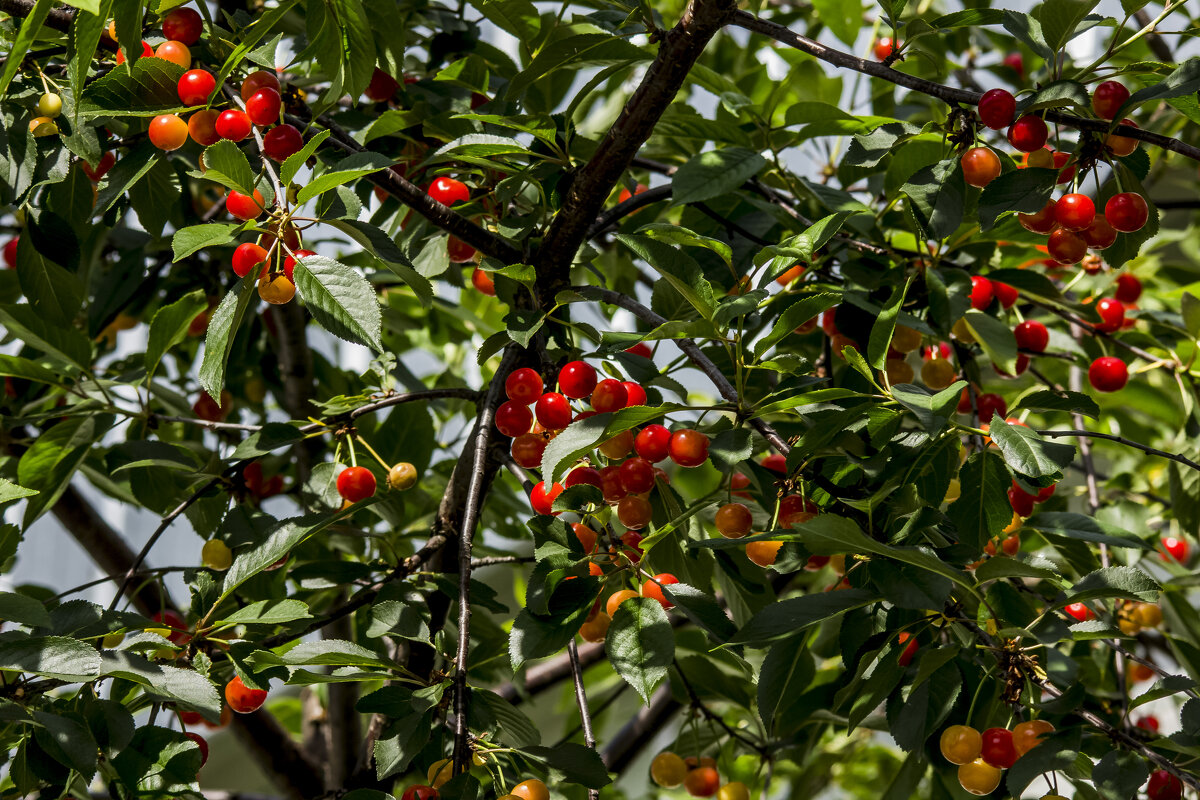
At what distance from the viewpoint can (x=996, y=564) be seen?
0.61m

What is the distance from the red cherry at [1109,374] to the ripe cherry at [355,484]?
0.73m

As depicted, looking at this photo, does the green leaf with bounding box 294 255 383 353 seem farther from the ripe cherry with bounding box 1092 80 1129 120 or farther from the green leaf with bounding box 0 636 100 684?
the ripe cherry with bounding box 1092 80 1129 120

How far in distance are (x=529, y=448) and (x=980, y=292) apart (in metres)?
0.48

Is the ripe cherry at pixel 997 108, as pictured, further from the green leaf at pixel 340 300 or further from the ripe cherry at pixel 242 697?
the ripe cherry at pixel 242 697

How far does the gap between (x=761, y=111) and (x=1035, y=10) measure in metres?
0.28

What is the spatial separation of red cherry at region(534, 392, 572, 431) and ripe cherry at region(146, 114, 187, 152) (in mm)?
319

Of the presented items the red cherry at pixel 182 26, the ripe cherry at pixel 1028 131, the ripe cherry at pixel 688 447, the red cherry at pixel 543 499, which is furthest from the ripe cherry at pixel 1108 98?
the red cherry at pixel 182 26

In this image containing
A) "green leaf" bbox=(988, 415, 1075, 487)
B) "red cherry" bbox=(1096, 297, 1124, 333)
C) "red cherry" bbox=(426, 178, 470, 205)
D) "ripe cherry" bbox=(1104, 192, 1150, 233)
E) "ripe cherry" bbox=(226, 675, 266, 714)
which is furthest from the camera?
"red cherry" bbox=(1096, 297, 1124, 333)

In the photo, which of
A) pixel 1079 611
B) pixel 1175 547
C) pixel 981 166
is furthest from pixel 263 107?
pixel 1175 547

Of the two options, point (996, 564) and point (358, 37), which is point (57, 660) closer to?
point (358, 37)

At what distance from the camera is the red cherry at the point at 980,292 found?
98 cm


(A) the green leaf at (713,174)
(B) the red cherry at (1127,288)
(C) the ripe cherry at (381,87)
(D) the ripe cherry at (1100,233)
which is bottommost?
(C) the ripe cherry at (381,87)

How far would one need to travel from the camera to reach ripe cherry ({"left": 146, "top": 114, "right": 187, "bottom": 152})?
73cm

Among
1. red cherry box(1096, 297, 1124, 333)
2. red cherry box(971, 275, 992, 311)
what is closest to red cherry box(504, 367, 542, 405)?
red cherry box(971, 275, 992, 311)
